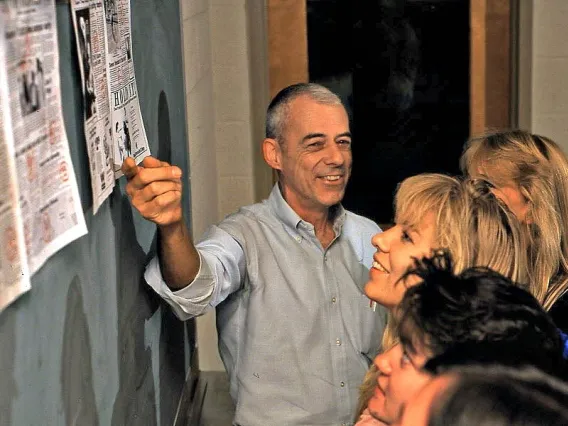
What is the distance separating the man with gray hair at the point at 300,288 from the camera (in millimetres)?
2418

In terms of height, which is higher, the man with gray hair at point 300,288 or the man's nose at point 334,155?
the man's nose at point 334,155

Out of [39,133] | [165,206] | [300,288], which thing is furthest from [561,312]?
[39,133]

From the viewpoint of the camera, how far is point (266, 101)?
3.94 metres

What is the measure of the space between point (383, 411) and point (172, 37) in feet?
5.20

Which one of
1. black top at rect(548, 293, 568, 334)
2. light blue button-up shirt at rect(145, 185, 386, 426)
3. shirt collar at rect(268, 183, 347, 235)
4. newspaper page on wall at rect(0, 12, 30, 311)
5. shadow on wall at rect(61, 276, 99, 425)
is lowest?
light blue button-up shirt at rect(145, 185, 386, 426)

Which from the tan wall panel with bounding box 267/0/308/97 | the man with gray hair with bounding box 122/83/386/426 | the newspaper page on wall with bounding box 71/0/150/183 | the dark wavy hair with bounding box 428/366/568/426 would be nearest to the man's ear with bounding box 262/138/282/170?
the man with gray hair with bounding box 122/83/386/426

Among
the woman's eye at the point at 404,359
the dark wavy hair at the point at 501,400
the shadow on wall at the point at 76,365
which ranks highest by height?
the dark wavy hair at the point at 501,400

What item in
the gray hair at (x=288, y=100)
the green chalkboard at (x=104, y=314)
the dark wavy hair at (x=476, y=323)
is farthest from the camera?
the gray hair at (x=288, y=100)

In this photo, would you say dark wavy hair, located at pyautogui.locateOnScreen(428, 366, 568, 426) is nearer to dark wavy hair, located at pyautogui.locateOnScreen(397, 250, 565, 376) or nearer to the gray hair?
dark wavy hair, located at pyautogui.locateOnScreen(397, 250, 565, 376)

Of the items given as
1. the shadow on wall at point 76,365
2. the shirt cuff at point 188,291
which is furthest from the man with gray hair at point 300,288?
the shadow on wall at point 76,365

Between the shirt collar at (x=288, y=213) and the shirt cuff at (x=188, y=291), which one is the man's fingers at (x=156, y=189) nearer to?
the shirt cuff at (x=188, y=291)

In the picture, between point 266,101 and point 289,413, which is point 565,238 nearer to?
point 289,413

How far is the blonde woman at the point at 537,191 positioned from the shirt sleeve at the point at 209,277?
0.62 meters

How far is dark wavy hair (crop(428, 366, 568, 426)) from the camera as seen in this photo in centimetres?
86
